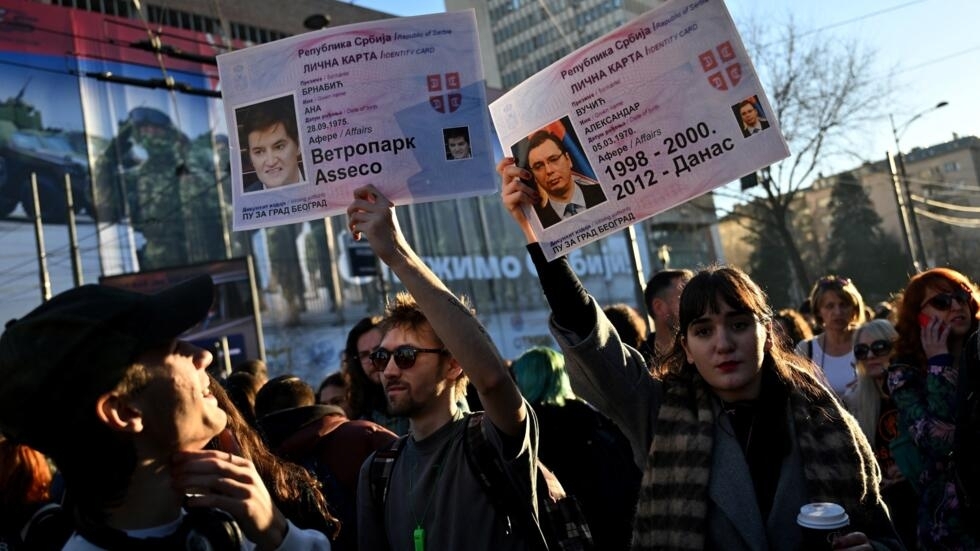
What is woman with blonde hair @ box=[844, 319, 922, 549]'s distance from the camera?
4258 mm

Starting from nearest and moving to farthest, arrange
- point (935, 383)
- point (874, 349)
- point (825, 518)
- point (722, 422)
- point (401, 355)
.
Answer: point (825, 518), point (722, 422), point (401, 355), point (935, 383), point (874, 349)

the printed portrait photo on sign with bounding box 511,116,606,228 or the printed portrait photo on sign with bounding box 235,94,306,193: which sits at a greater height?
the printed portrait photo on sign with bounding box 235,94,306,193

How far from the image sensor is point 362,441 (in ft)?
11.4

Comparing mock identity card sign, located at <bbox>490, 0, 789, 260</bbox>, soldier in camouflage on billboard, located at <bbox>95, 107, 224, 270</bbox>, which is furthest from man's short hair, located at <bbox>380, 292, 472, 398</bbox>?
soldier in camouflage on billboard, located at <bbox>95, 107, 224, 270</bbox>

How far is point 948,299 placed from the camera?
3693 mm

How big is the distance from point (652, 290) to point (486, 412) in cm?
280

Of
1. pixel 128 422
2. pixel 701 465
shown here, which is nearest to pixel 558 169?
pixel 701 465

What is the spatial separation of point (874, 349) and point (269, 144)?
345cm

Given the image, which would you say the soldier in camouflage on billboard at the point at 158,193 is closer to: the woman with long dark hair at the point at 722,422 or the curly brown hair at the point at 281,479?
the curly brown hair at the point at 281,479

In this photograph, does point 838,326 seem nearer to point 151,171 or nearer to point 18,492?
point 18,492

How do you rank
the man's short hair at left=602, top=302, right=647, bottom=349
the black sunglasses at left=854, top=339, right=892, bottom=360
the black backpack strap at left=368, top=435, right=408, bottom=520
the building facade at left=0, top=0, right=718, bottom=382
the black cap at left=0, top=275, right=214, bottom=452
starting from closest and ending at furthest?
the black cap at left=0, top=275, right=214, bottom=452 < the black backpack strap at left=368, top=435, right=408, bottom=520 < the black sunglasses at left=854, top=339, right=892, bottom=360 < the man's short hair at left=602, top=302, right=647, bottom=349 < the building facade at left=0, top=0, right=718, bottom=382

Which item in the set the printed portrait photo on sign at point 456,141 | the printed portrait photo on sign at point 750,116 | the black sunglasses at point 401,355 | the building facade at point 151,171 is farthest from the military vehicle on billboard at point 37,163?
the printed portrait photo on sign at point 750,116

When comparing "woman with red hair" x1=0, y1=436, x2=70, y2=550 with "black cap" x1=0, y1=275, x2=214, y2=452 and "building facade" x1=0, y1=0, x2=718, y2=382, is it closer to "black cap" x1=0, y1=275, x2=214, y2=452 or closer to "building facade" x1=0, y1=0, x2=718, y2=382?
"black cap" x1=0, y1=275, x2=214, y2=452

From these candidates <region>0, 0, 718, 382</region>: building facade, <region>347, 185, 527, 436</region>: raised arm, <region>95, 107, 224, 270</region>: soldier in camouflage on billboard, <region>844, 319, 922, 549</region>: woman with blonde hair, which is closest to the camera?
<region>347, 185, 527, 436</region>: raised arm
